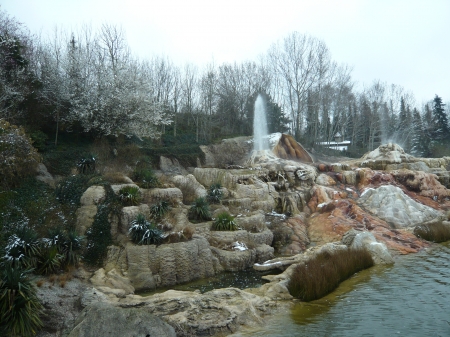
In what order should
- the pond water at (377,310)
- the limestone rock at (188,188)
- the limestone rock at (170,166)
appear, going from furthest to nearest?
the limestone rock at (170,166)
the limestone rock at (188,188)
the pond water at (377,310)

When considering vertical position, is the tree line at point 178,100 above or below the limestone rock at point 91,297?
above

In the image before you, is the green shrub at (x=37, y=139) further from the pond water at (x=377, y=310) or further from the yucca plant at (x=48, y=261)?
the pond water at (x=377, y=310)

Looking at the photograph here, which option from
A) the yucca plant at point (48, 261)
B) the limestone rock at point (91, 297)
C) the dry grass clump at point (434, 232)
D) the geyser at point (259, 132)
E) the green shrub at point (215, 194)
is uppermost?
the geyser at point (259, 132)

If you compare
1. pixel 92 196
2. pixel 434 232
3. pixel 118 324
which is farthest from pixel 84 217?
pixel 434 232

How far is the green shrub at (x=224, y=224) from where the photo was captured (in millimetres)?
14992

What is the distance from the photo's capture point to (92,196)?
46.2 ft

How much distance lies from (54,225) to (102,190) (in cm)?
225

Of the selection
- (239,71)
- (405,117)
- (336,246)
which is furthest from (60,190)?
(405,117)

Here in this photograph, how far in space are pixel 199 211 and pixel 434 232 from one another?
422 inches

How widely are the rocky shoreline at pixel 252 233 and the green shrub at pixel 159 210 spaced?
276mm

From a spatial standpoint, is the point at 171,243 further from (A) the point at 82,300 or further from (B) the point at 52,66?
(B) the point at 52,66

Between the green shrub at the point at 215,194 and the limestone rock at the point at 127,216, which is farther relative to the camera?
the green shrub at the point at 215,194

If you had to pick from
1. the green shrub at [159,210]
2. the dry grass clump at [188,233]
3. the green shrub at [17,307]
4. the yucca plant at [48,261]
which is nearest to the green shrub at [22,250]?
the yucca plant at [48,261]

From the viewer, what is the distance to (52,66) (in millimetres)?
24375
